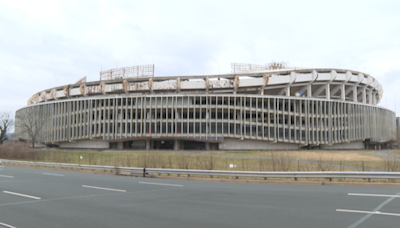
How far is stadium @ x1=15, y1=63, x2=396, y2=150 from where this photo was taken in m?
61.6

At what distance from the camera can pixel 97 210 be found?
9.56 metres

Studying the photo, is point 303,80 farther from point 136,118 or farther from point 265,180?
point 265,180

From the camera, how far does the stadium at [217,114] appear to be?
202ft

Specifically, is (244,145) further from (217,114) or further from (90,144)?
(90,144)

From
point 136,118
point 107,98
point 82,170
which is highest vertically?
A: point 107,98

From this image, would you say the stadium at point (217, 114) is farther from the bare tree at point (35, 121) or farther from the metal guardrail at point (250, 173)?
Result: the metal guardrail at point (250, 173)

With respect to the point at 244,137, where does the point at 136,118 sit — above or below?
above

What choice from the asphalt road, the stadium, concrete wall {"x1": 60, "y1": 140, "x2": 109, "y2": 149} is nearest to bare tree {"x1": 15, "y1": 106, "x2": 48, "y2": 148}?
the stadium

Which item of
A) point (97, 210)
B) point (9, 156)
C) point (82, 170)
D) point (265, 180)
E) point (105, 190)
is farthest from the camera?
point (9, 156)

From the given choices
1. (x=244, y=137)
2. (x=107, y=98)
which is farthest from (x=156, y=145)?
(x=244, y=137)

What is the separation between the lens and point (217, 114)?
2453 inches

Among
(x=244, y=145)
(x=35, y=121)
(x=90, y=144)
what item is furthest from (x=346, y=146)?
(x=35, y=121)

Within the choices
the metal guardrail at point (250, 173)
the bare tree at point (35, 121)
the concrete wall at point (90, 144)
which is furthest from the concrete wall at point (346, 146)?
the bare tree at point (35, 121)

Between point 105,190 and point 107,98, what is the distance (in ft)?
177
